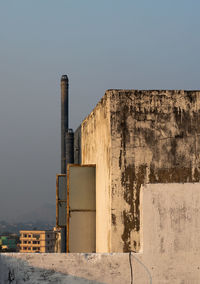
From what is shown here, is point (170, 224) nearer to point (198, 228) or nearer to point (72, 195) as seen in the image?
point (198, 228)

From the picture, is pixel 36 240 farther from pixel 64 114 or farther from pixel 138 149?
pixel 138 149

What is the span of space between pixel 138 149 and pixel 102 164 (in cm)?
124

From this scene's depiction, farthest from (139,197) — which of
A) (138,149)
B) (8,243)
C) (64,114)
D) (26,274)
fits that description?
(8,243)

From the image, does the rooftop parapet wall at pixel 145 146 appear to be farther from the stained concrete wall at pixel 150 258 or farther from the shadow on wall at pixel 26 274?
the shadow on wall at pixel 26 274

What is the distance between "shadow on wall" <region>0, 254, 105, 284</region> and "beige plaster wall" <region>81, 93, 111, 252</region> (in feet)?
7.38

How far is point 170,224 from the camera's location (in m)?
8.89

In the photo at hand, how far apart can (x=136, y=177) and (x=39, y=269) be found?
2.95m

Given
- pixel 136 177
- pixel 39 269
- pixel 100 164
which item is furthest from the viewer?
pixel 100 164

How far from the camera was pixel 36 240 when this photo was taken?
191125 mm

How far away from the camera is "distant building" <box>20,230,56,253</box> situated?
7466 inches

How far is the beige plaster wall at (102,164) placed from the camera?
36.6 ft

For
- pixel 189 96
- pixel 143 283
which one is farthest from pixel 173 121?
pixel 143 283

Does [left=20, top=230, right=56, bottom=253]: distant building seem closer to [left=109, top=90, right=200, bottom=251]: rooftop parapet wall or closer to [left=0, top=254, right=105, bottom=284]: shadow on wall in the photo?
[left=109, top=90, right=200, bottom=251]: rooftop parapet wall

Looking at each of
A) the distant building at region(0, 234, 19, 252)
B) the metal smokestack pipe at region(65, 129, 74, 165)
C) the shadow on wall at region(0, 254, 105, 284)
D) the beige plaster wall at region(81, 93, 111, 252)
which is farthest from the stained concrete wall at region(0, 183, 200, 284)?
the distant building at region(0, 234, 19, 252)
